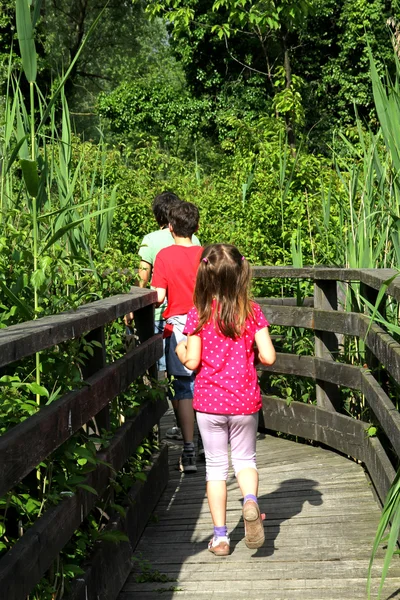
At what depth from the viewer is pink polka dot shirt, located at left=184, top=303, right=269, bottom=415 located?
14.2 ft

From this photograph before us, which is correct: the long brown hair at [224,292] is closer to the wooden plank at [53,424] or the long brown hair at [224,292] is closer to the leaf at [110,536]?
the wooden plank at [53,424]

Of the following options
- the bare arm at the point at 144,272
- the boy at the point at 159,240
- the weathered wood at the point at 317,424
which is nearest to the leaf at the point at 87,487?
the weathered wood at the point at 317,424

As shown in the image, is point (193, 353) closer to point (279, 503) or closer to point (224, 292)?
point (224, 292)

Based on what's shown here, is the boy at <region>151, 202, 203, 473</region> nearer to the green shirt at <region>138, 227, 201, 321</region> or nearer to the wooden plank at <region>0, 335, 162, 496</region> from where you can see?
the green shirt at <region>138, 227, 201, 321</region>

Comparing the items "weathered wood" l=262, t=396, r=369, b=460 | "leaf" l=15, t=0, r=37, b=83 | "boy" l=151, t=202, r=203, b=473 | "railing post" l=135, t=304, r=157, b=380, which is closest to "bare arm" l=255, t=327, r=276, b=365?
"railing post" l=135, t=304, r=157, b=380

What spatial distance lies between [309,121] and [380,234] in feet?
63.0

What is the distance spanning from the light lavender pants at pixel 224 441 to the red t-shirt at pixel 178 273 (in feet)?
5.50

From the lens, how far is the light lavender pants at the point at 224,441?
438 cm

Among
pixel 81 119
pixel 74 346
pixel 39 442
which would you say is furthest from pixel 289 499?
pixel 81 119

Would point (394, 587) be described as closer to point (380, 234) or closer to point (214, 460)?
point (214, 460)

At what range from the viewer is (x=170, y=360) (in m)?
6.25

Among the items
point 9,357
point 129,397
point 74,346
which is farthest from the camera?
point 129,397

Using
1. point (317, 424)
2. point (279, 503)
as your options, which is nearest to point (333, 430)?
point (317, 424)

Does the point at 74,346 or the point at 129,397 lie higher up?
the point at 74,346
